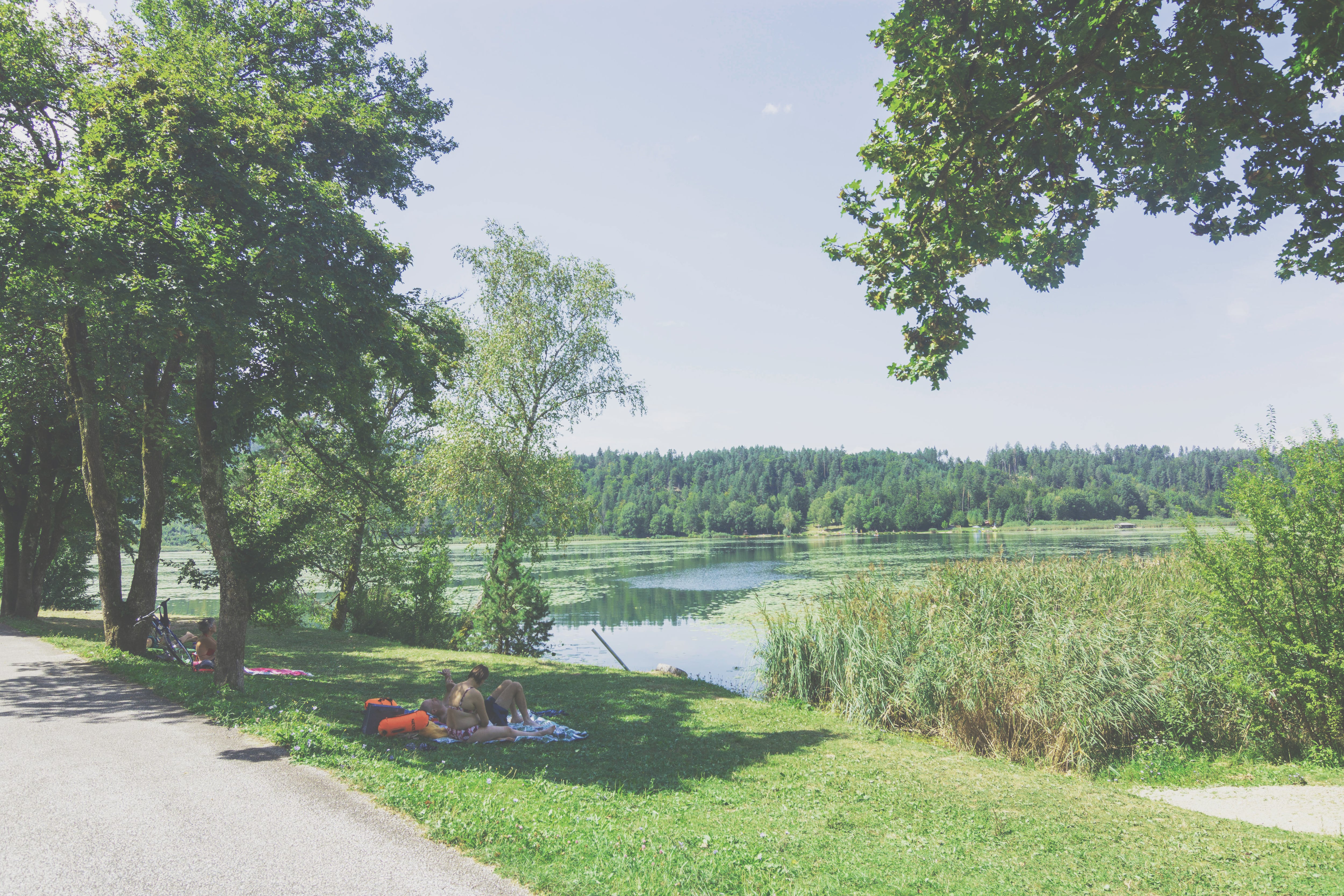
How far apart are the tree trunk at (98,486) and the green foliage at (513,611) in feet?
24.9

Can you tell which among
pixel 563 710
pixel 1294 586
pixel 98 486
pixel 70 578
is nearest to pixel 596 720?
pixel 563 710

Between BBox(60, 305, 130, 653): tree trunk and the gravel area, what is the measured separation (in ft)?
54.8

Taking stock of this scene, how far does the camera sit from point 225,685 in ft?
33.4

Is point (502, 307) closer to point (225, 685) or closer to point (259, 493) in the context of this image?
point (259, 493)

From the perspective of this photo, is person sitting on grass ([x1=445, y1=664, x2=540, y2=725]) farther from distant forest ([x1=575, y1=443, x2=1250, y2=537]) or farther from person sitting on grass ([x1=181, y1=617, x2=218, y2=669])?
distant forest ([x1=575, y1=443, x2=1250, y2=537])

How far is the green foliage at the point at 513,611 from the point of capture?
18625mm

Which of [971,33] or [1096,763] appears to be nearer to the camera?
[971,33]

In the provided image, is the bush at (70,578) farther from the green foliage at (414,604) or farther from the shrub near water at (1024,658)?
the shrub near water at (1024,658)

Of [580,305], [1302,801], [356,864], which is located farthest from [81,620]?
[1302,801]

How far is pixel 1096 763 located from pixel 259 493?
2172cm

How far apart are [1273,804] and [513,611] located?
1554 cm

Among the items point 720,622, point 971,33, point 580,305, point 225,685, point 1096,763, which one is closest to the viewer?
point 971,33

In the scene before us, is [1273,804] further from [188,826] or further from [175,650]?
[175,650]

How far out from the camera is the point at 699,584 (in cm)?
4031
